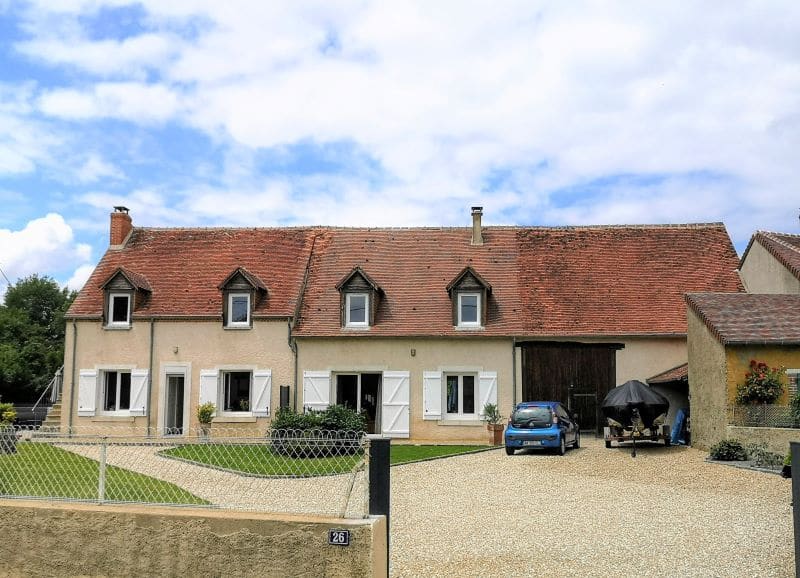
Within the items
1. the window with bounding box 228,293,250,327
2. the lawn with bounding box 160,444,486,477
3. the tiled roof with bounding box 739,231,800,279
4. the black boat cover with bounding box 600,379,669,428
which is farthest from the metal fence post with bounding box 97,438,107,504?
the tiled roof with bounding box 739,231,800,279

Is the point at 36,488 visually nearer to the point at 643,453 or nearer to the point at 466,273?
the point at 643,453

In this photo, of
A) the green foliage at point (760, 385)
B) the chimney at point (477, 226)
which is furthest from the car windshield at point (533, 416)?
the chimney at point (477, 226)

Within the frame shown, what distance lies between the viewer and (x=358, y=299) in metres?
24.3

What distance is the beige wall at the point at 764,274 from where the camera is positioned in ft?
70.9

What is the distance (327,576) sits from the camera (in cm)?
669

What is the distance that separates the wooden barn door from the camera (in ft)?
75.6

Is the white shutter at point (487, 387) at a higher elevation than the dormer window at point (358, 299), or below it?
below

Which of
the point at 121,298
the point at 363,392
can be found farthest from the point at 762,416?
the point at 121,298

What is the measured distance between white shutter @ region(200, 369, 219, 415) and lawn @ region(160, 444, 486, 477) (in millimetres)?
5613

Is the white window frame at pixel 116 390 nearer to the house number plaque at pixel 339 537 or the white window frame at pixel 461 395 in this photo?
the white window frame at pixel 461 395

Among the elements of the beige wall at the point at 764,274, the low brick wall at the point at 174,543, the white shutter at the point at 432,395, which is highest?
the beige wall at the point at 764,274

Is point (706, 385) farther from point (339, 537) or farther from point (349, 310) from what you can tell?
point (339, 537)

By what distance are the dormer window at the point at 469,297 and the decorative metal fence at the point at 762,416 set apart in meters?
8.23

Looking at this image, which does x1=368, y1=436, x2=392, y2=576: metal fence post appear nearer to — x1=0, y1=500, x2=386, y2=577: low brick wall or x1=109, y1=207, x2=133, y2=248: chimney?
x1=0, y1=500, x2=386, y2=577: low brick wall
